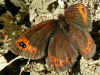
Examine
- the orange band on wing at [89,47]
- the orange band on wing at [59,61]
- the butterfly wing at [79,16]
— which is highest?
the butterfly wing at [79,16]

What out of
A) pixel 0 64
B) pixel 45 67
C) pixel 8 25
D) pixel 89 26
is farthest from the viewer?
pixel 8 25

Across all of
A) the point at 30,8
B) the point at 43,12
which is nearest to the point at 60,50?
the point at 43,12

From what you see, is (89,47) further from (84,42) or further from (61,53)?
(61,53)

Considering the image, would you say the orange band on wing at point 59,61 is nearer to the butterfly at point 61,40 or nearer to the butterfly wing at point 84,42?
the butterfly at point 61,40

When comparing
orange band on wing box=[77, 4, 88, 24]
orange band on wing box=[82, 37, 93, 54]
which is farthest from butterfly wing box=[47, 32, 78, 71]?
orange band on wing box=[77, 4, 88, 24]

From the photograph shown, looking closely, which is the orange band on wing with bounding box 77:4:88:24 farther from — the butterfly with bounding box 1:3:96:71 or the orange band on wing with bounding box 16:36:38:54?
the orange band on wing with bounding box 16:36:38:54

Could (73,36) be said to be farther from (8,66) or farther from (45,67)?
(8,66)

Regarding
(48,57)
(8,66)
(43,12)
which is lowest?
(8,66)

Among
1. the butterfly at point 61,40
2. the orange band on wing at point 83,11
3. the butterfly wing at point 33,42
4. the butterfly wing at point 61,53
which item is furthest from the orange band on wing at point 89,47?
the butterfly wing at point 33,42

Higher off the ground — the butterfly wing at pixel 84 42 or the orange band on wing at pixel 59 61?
the butterfly wing at pixel 84 42
